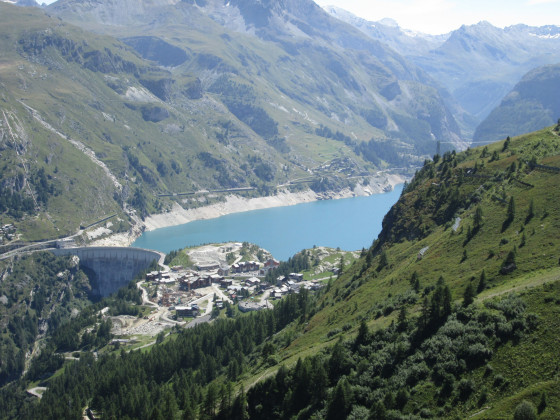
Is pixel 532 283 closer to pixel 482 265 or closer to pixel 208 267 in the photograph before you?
pixel 482 265

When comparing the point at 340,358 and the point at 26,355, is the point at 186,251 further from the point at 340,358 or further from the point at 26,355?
the point at 340,358

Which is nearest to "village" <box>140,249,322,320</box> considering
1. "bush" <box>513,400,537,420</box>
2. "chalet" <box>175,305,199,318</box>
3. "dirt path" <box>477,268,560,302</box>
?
"chalet" <box>175,305,199,318</box>

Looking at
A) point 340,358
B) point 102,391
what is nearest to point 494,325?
point 340,358

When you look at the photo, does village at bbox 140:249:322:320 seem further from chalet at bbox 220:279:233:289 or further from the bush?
the bush

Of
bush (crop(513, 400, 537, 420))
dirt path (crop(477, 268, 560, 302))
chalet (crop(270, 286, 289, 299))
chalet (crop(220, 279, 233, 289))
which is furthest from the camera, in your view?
chalet (crop(220, 279, 233, 289))

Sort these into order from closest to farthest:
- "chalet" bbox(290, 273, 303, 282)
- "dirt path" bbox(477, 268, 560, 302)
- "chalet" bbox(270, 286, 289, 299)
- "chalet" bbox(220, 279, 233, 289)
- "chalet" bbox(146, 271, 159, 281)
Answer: "dirt path" bbox(477, 268, 560, 302) < "chalet" bbox(270, 286, 289, 299) < "chalet" bbox(290, 273, 303, 282) < "chalet" bbox(220, 279, 233, 289) < "chalet" bbox(146, 271, 159, 281)

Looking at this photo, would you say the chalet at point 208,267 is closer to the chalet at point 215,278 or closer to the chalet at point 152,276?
the chalet at point 215,278

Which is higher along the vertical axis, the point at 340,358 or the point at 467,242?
the point at 467,242
